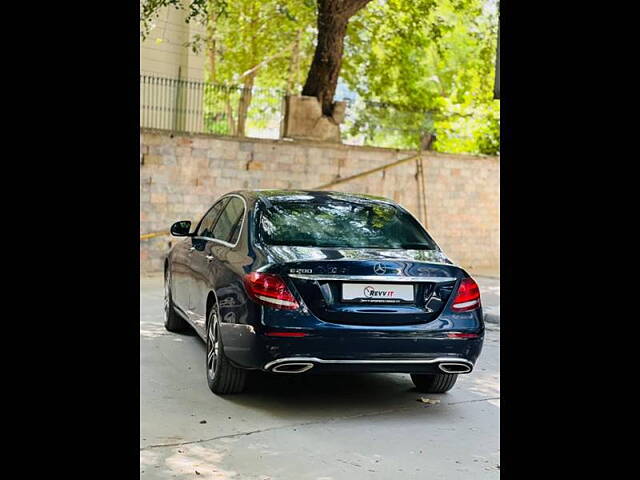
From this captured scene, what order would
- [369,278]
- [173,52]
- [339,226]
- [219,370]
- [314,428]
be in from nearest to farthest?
[314,428] < [369,278] < [219,370] < [339,226] < [173,52]

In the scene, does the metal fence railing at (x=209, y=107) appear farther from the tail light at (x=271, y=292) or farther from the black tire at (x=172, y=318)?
the tail light at (x=271, y=292)

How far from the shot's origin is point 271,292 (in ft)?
18.6

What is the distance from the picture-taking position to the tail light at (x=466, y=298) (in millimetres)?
5957

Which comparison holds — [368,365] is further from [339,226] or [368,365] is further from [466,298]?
[339,226]

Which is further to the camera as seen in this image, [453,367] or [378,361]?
[453,367]

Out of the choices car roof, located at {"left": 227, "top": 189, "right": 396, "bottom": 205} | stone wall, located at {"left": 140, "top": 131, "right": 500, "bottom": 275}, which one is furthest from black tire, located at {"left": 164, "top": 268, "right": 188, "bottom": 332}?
stone wall, located at {"left": 140, "top": 131, "right": 500, "bottom": 275}

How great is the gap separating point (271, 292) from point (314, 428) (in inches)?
36.7

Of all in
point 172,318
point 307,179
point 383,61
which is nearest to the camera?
point 172,318

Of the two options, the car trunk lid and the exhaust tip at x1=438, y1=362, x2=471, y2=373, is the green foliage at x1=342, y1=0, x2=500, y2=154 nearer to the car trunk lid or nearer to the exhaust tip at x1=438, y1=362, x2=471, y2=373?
the car trunk lid

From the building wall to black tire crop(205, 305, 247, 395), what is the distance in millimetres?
14728

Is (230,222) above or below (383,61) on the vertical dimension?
below

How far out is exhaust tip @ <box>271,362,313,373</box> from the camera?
223 inches

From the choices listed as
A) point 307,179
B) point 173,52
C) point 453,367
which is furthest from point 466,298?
point 173,52
